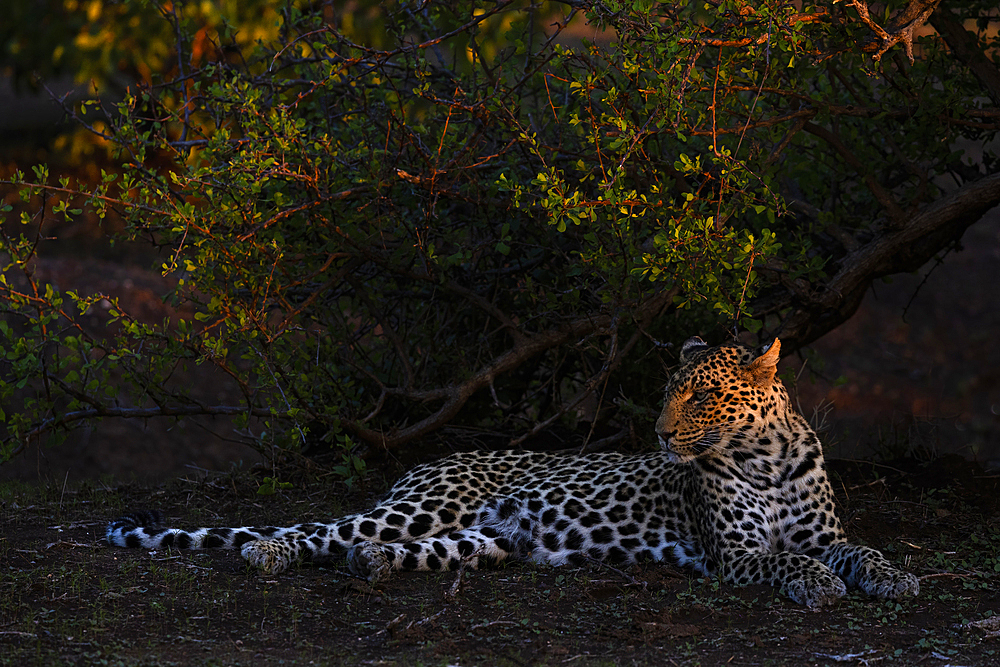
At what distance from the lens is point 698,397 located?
5.71 m

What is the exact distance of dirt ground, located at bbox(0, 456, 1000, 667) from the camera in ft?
14.8

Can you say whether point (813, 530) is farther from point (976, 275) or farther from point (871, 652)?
point (976, 275)

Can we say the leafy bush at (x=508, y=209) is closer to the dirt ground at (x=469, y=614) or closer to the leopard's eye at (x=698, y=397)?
the leopard's eye at (x=698, y=397)

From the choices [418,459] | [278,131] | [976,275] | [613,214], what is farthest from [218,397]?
[976,275]

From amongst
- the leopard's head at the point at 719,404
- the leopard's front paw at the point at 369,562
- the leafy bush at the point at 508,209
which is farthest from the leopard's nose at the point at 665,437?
the leopard's front paw at the point at 369,562

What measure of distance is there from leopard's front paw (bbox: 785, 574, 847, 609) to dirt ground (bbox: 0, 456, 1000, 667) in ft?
0.15

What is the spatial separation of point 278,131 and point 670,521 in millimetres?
3426

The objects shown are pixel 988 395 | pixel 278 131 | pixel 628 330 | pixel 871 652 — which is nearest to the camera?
pixel 871 652

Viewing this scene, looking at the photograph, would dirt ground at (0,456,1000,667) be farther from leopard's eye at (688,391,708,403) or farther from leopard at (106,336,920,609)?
leopard's eye at (688,391,708,403)

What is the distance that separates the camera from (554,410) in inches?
332

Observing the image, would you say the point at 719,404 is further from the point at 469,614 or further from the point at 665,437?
the point at 469,614

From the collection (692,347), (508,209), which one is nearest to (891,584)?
(692,347)

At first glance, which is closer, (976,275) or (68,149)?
(976,275)

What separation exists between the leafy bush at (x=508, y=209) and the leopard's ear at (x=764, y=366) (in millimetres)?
596
